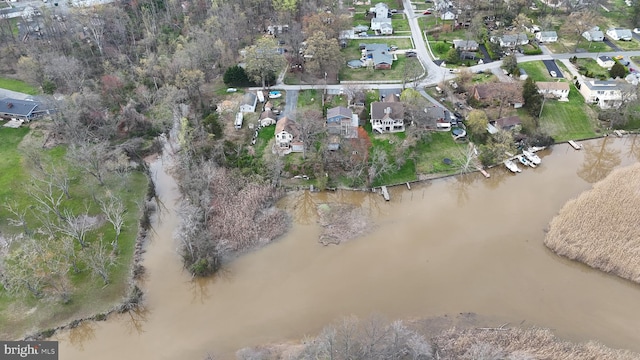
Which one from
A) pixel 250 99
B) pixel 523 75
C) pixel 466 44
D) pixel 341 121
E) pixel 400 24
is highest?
pixel 400 24

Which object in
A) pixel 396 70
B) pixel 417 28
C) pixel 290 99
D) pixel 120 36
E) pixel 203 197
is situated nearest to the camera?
pixel 203 197

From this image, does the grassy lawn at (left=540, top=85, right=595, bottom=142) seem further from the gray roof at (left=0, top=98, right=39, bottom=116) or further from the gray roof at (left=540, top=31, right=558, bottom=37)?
the gray roof at (left=0, top=98, right=39, bottom=116)

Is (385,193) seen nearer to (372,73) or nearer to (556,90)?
(372,73)

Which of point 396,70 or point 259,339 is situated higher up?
point 396,70

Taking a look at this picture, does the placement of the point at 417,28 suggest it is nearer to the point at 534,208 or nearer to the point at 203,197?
the point at 534,208

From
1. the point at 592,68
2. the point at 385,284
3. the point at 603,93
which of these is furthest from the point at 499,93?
the point at 385,284

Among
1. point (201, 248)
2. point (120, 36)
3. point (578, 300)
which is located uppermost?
point (120, 36)

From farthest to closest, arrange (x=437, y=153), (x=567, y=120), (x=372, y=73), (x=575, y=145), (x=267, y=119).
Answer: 1. (x=372, y=73)
2. (x=567, y=120)
3. (x=267, y=119)
4. (x=575, y=145)
5. (x=437, y=153)

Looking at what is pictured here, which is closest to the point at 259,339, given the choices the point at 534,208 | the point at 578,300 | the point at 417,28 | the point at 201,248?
the point at 201,248
